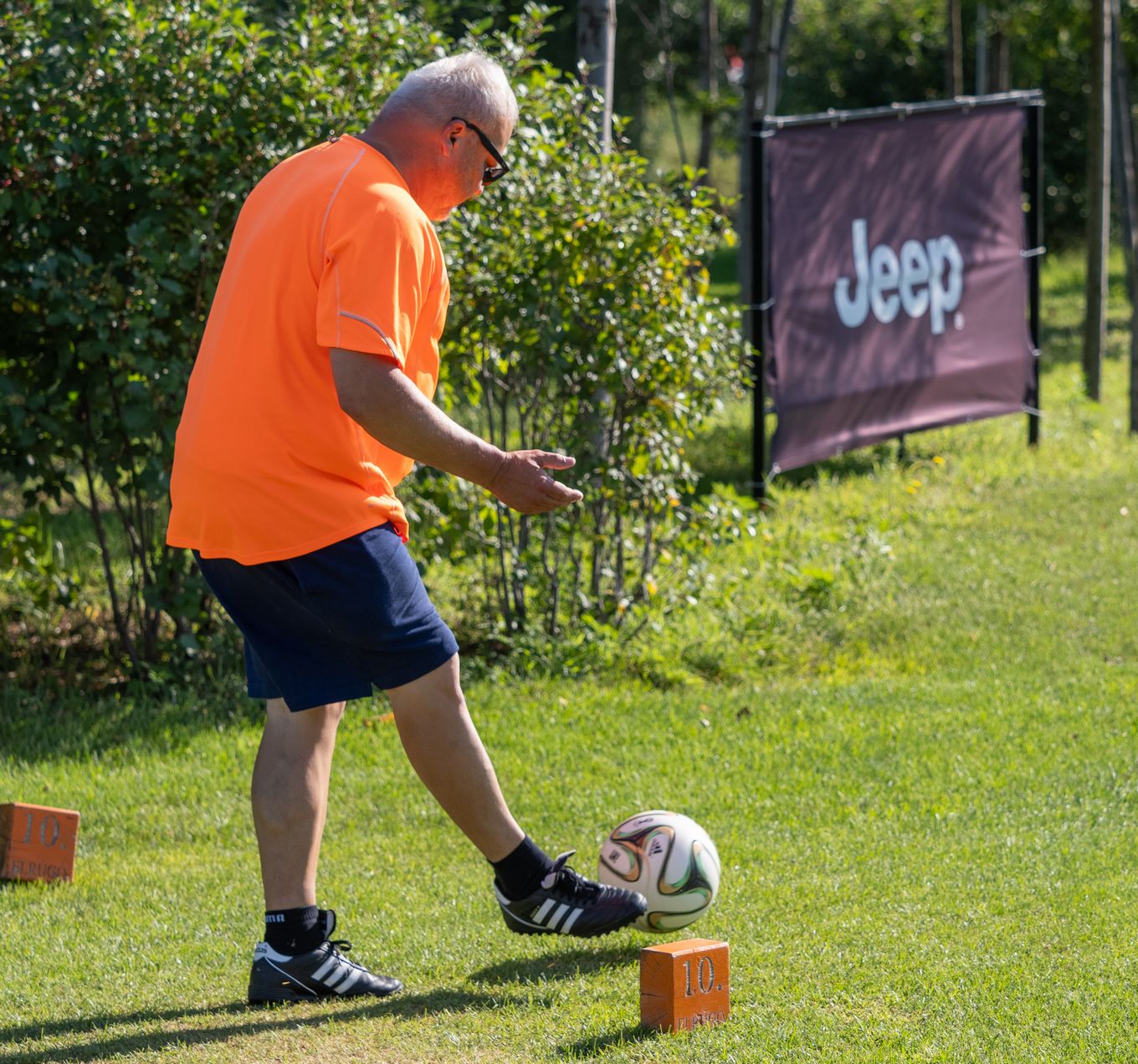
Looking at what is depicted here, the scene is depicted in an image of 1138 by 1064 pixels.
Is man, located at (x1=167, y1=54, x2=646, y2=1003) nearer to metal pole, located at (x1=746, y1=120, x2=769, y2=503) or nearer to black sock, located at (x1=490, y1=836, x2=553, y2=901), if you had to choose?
black sock, located at (x1=490, y1=836, x2=553, y2=901)

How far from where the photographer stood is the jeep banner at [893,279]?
8.59m

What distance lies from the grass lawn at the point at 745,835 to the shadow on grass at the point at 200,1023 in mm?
11

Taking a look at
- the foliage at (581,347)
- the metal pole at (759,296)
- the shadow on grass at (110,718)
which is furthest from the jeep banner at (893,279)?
the shadow on grass at (110,718)

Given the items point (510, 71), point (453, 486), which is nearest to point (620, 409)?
point (453, 486)

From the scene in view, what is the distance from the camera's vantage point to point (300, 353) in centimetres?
315

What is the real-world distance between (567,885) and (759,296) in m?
5.27

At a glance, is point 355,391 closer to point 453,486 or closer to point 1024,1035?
point 1024,1035

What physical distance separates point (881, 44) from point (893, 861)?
23.1 metres

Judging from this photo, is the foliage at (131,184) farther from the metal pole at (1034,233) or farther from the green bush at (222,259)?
the metal pole at (1034,233)

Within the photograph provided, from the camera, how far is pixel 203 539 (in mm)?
3229

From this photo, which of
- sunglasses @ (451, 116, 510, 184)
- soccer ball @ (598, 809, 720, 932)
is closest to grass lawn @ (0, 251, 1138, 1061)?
soccer ball @ (598, 809, 720, 932)

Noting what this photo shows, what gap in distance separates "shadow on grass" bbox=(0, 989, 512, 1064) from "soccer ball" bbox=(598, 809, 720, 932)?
508mm

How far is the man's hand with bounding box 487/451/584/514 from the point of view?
3.15m

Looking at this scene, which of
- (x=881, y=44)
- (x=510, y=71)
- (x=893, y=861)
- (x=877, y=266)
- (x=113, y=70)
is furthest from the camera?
(x=881, y=44)
